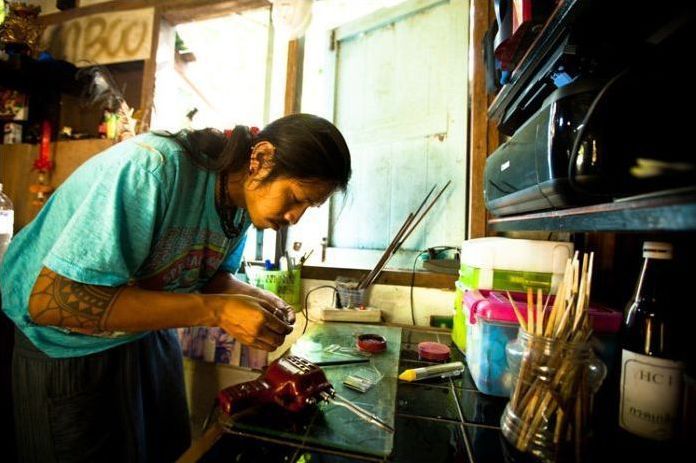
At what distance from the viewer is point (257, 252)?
2016 mm

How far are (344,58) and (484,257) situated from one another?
1.66 m

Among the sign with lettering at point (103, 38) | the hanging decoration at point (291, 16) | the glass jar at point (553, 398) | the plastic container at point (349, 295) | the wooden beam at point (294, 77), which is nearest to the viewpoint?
the glass jar at point (553, 398)

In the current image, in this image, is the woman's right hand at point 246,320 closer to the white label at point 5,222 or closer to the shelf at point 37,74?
the white label at point 5,222

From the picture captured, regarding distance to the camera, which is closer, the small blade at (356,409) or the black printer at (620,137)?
the black printer at (620,137)

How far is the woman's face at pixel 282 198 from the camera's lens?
87 cm

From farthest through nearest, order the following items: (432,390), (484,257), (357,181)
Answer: (357,181) → (484,257) → (432,390)

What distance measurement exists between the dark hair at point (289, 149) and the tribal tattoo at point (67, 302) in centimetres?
41

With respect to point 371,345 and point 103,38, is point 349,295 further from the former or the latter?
point 103,38

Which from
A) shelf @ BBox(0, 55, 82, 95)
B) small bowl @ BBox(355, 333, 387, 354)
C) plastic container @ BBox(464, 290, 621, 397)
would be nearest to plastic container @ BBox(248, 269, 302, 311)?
small bowl @ BBox(355, 333, 387, 354)

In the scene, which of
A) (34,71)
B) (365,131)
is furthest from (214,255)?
(34,71)

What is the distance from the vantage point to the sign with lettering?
212 centimetres

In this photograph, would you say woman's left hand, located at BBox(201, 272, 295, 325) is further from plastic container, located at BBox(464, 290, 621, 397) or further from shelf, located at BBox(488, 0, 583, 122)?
shelf, located at BBox(488, 0, 583, 122)

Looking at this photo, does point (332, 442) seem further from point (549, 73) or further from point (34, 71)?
point (34, 71)

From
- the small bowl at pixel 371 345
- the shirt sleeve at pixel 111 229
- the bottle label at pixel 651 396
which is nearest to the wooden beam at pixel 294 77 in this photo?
the shirt sleeve at pixel 111 229
